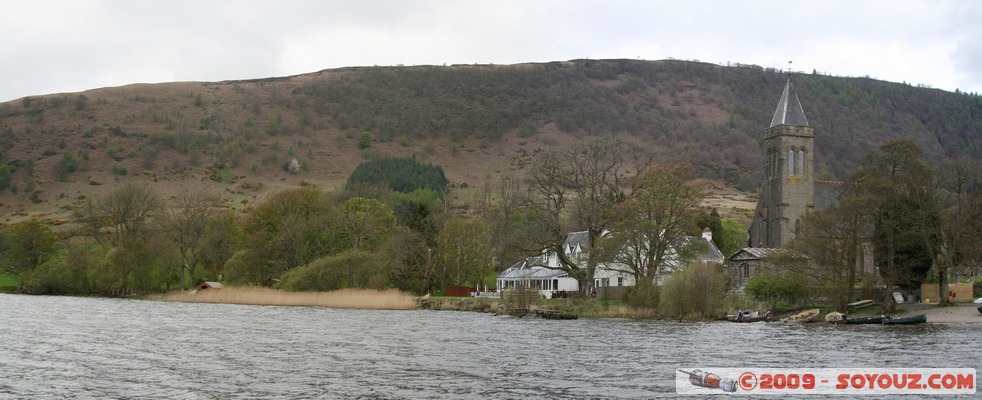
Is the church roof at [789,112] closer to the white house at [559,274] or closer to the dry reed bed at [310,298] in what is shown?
the white house at [559,274]

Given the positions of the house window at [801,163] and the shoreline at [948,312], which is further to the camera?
the house window at [801,163]

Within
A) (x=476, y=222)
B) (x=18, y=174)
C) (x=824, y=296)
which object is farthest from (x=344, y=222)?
(x=18, y=174)

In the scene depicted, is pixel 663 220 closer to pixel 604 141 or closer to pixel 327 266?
pixel 604 141

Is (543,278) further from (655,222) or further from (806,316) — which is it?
(806,316)

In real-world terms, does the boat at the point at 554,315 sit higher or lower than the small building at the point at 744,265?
lower

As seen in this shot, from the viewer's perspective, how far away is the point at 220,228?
105125mm

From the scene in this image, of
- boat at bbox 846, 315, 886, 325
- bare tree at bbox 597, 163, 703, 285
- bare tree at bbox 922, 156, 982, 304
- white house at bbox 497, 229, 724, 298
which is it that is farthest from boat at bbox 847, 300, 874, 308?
white house at bbox 497, 229, 724, 298

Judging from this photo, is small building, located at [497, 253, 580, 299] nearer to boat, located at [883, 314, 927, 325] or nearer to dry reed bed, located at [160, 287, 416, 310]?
dry reed bed, located at [160, 287, 416, 310]

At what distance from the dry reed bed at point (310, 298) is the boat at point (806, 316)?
98.1 ft

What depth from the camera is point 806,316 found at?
201 feet

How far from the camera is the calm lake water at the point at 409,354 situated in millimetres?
27188

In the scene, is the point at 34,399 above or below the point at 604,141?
below

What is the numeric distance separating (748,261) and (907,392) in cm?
5903

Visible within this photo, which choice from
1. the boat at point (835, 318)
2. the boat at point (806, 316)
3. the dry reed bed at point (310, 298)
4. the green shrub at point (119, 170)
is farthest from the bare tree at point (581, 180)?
the green shrub at point (119, 170)
